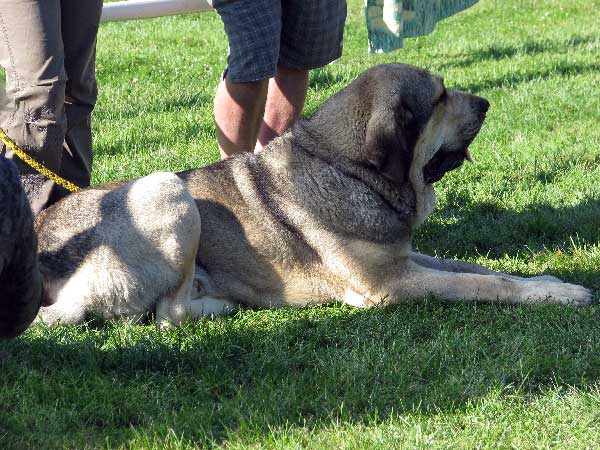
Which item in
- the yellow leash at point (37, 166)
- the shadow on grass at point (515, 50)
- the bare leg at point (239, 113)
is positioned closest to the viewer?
the yellow leash at point (37, 166)

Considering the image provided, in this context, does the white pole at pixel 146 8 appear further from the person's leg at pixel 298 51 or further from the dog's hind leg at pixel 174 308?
the dog's hind leg at pixel 174 308

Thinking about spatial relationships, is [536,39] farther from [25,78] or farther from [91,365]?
[91,365]

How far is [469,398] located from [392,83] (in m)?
1.87

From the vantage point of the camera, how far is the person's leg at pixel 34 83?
479 centimetres

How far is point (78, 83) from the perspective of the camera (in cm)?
557

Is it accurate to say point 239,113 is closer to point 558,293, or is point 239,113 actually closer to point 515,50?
point 558,293

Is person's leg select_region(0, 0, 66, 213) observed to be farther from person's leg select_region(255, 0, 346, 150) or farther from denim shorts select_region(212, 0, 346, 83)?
person's leg select_region(255, 0, 346, 150)

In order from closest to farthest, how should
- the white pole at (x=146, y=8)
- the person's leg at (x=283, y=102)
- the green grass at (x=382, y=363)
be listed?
the green grass at (x=382, y=363) < the person's leg at (x=283, y=102) < the white pole at (x=146, y=8)

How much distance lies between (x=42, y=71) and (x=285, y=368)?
6.79ft

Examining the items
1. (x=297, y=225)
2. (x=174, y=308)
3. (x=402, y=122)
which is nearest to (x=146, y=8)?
(x=297, y=225)

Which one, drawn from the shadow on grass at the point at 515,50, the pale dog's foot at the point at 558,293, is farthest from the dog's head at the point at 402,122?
the shadow on grass at the point at 515,50

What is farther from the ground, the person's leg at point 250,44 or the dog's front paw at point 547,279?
the person's leg at point 250,44

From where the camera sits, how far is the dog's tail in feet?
9.47

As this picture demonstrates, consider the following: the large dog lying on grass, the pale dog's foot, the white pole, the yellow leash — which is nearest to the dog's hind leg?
the large dog lying on grass
